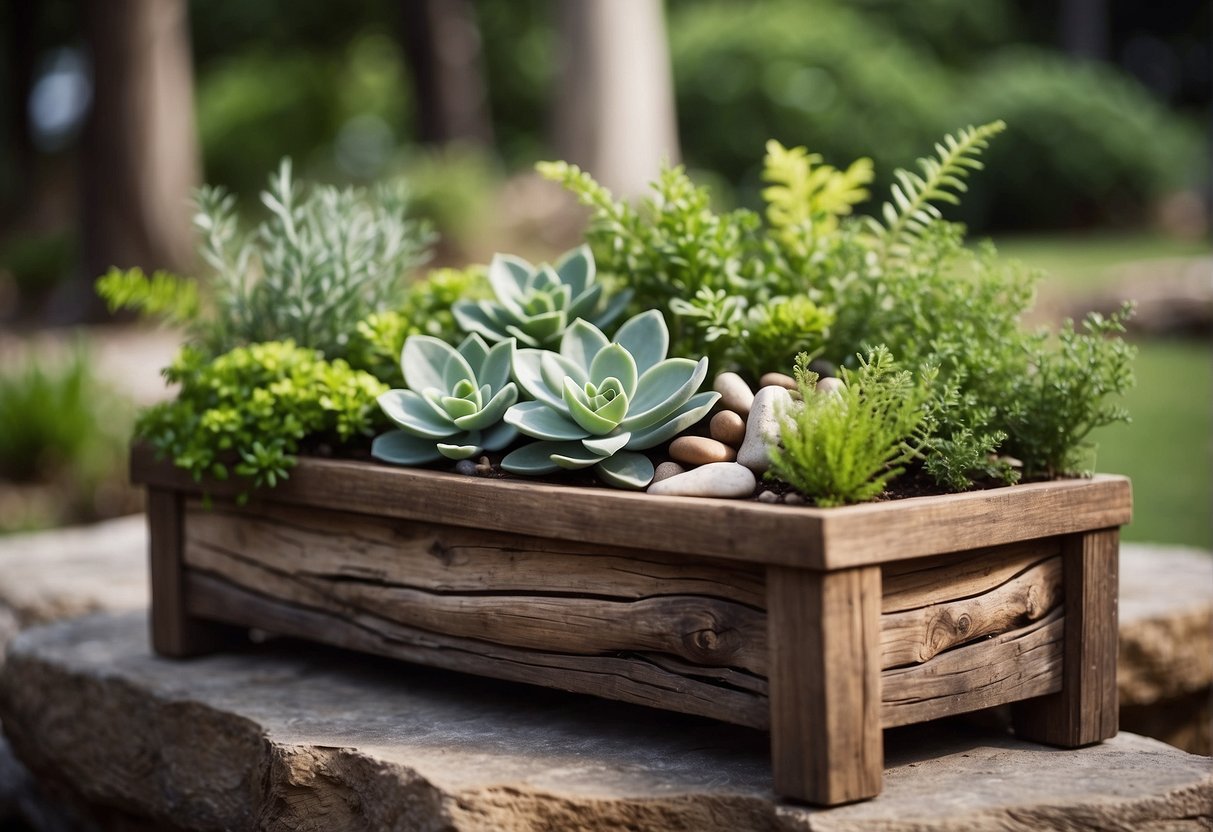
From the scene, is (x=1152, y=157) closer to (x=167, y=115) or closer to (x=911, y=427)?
(x=167, y=115)

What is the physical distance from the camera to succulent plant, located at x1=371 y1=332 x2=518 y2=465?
228 cm

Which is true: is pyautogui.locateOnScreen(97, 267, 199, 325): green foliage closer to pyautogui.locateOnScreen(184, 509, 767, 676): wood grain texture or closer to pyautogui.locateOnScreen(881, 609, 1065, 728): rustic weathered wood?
pyautogui.locateOnScreen(184, 509, 767, 676): wood grain texture

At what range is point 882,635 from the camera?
192 centimetres

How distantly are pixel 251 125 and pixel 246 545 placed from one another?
20354 millimetres

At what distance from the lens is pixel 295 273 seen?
2.72 m

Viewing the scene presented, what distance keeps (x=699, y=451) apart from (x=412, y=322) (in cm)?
91

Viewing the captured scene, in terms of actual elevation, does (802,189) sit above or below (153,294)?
above

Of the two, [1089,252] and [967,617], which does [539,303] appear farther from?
[1089,252]

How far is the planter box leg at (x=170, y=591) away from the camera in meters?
2.81

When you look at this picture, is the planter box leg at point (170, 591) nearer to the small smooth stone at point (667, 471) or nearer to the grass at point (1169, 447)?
the small smooth stone at point (667, 471)

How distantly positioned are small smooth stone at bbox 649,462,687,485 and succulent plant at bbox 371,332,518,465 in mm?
306

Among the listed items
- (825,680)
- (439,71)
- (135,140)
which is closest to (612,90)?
(135,140)

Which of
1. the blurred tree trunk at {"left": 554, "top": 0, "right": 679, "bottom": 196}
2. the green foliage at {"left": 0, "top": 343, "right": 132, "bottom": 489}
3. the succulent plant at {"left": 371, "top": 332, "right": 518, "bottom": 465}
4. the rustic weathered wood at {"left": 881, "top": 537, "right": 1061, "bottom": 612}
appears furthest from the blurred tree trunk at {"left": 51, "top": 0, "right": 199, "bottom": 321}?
the rustic weathered wood at {"left": 881, "top": 537, "right": 1061, "bottom": 612}

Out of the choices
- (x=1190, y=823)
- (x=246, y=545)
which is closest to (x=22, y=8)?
(x=246, y=545)
